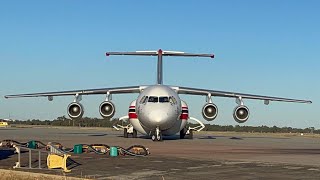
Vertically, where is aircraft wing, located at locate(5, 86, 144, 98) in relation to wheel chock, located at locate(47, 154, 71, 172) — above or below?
above

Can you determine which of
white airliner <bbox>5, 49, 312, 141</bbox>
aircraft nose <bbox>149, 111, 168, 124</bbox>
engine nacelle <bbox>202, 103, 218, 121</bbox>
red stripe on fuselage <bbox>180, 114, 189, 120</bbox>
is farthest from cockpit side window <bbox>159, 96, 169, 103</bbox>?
engine nacelle <bbox>202, 103, 218, 121</bbox>

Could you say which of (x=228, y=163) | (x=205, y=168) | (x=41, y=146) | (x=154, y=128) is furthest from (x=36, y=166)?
(x=154, y=128)

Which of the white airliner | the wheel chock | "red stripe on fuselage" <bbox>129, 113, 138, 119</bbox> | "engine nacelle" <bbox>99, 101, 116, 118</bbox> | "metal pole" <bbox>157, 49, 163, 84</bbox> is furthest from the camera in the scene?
"metal pole" <bbox>157, 49, 163, 84</bbox>

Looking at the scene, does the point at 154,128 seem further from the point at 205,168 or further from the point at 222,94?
the point at 205,168

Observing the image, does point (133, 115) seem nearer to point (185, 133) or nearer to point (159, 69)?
point (185, 133)

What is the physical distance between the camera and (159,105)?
29922mm

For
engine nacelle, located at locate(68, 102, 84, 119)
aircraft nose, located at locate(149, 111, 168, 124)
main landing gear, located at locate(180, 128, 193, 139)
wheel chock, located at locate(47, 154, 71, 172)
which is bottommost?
wheel chock, located at locate(47, 154, 71, 172)

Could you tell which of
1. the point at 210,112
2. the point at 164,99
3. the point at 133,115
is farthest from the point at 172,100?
the point at 210,112

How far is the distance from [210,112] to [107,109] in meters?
6.71

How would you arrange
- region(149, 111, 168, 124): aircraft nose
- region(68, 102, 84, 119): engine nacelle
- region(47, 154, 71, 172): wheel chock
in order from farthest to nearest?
region(68, 102, 84, 119): engine nacelle < region(149, 111, 168, 124): aircraft nose < region(47, 154, 71, 172): wheel chock

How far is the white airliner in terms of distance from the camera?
30.1 meters

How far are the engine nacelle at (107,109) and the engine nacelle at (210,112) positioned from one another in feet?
19.5

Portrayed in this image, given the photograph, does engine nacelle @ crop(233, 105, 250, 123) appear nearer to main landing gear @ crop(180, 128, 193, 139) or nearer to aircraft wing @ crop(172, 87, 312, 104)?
aircraft wing @ crop(172, 87, 312, 104)

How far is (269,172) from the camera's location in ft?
43.3
